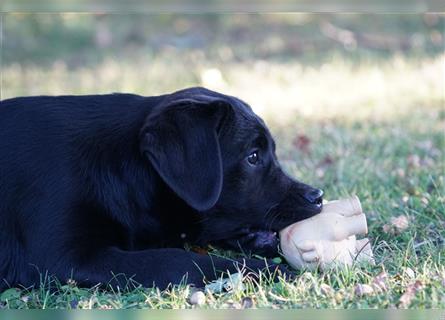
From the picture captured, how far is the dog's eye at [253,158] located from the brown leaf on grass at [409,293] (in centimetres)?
86

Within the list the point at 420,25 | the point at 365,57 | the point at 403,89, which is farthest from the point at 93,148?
the point at 420,25

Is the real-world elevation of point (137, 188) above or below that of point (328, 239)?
above

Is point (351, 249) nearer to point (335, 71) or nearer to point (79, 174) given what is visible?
point (79, 174)

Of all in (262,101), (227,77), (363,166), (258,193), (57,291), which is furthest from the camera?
(227,77)

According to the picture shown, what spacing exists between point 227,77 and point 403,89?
181cm

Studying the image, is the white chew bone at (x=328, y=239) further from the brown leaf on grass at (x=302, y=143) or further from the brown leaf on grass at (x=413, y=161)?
the brown leaf on grass at (x=302, y=143)

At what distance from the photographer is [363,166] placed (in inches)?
204

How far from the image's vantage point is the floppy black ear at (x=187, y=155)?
328 cm

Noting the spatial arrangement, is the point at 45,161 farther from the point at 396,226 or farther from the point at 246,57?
the point at 246,57

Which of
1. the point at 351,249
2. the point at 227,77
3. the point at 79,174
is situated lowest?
the point at 227,77

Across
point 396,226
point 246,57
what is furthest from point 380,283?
point 246,57

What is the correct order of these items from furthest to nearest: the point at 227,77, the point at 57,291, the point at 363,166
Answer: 1. the point at 227,77
2. the point at 363,166
3. the point at 57,291

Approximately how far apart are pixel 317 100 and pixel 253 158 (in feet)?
13.6

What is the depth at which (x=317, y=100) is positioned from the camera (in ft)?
25.1
